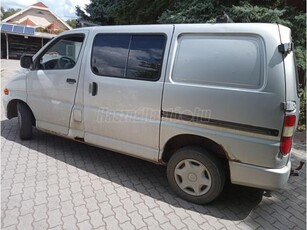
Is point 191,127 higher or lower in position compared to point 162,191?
higher

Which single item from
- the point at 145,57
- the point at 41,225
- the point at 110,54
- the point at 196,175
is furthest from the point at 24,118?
the point at 196,175

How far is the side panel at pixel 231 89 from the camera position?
2.60 meters

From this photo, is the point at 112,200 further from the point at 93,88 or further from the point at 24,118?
the point at 24,118

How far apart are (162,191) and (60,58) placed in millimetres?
2573

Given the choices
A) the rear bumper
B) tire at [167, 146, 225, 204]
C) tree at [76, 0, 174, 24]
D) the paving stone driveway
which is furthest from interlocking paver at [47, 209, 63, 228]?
tree at [76, 0, 174, 24]

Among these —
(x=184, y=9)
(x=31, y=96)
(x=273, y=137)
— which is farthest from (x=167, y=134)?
(x=184, y=9)

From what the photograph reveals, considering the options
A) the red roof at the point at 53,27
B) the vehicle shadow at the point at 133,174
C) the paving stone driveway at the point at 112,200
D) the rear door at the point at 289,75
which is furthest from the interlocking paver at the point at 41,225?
the red roof at the point at 53,27

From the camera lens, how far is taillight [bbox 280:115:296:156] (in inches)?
101

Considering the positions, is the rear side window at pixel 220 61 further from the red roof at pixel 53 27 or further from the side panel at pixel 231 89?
the red roof at pixel 53 27

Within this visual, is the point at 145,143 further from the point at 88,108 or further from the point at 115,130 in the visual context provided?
the point at 88,108

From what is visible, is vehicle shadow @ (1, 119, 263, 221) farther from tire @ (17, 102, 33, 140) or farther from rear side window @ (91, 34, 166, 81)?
rear side window @ (91, 34, 166, 81)

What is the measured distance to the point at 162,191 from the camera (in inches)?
134

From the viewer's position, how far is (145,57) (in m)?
3.29

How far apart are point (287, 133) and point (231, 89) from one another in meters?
0.69
